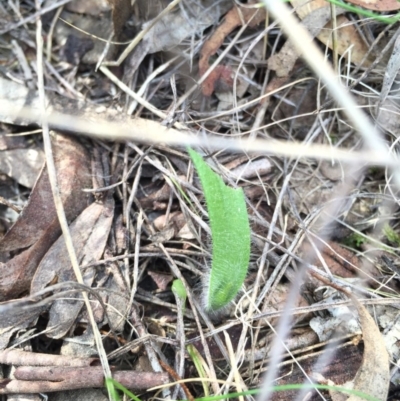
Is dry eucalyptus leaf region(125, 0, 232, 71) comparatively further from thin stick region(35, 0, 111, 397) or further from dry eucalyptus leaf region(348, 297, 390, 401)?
dry eucalyptus leaf region(348, 297, 390, 401)

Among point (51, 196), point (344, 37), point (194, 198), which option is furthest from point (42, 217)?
point (344, 37)

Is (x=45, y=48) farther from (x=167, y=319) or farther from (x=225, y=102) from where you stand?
(x=167, y=319)

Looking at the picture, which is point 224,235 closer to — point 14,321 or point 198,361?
point 198,361

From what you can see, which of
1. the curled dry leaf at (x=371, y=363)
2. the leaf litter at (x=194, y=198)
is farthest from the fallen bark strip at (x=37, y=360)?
the curled dry leaf at (x=371, y=363)

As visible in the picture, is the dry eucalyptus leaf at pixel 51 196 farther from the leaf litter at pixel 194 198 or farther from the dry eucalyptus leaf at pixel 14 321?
the dry eucalyptus leaf at pixel 14 321

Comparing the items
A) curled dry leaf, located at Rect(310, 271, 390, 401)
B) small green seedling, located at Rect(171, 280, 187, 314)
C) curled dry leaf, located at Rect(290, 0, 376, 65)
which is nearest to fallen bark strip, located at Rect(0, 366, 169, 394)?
small green seedling, located at Rect(171, 280, 187, 314)

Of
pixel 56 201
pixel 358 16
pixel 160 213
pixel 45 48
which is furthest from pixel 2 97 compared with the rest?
pixel 358 16
